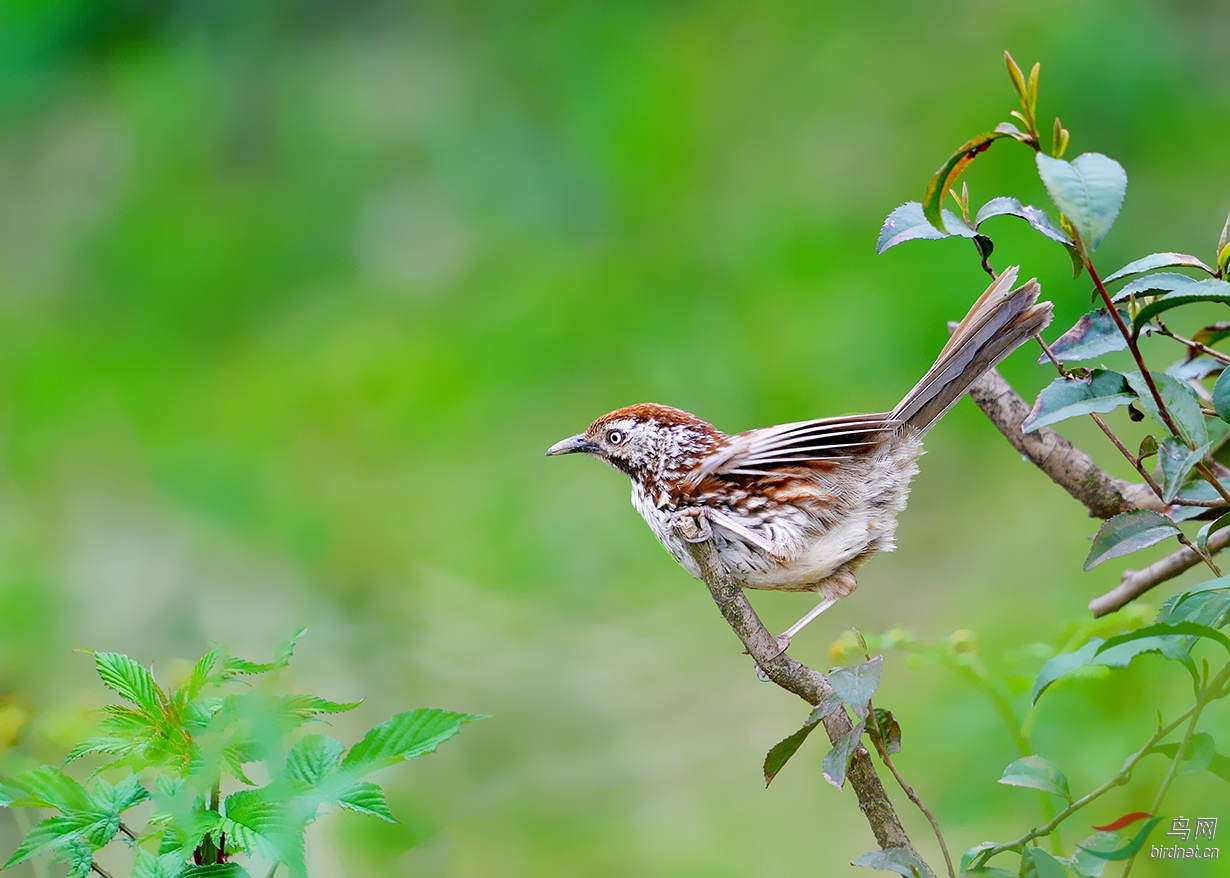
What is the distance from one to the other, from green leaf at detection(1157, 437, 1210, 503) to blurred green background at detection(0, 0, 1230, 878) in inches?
50.1

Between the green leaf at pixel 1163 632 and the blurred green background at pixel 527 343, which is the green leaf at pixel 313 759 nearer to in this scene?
the green leaf at pixel 1163 632

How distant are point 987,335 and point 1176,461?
315 millimetres

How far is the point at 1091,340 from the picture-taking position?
3.55 feet

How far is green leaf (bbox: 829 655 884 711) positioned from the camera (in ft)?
3.19

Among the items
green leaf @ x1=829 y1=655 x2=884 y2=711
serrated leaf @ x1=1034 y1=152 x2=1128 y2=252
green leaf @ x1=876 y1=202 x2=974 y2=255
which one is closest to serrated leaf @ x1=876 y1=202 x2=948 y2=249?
green leaf @ x1=876 y1=202 x2=974 y2=255

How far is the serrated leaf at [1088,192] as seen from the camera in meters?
0.86

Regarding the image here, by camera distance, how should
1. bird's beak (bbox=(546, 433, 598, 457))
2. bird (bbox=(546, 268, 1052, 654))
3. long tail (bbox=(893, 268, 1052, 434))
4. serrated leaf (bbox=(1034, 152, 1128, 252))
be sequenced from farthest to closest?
bird's beak (bbox=(546, 433, 598, 457)) < bird (bbox=(546, 268, 1052, 654)) < long tail (bbox=(893, 268, 1052, 434)) < serrated leaf (bbox=(1034, 152, 1128, 252))

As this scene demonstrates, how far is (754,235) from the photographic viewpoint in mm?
3455

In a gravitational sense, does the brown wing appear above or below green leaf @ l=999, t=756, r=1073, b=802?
above

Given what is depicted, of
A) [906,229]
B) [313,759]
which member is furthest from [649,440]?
[313,759]

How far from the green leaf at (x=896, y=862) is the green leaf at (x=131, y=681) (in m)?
0.65

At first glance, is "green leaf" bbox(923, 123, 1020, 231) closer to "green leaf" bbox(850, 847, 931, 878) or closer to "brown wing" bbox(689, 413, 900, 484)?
"brown wing" bbox(689, 413, 900, 484)

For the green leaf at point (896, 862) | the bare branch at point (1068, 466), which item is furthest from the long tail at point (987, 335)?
the green leaf at point (896, 862)

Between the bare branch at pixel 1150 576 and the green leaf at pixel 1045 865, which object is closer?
the green leaf at pixel 1045 865
